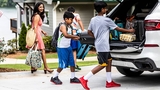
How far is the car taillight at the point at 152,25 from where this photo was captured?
7211mm

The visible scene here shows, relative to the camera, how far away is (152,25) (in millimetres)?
7246

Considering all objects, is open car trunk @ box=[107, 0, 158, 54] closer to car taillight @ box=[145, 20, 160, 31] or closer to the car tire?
car taillight @ box=[145, 20, 160, 31]

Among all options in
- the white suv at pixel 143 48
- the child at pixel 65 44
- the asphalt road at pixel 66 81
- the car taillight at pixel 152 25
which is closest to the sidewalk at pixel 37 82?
the asphalt road at pixel 66 81

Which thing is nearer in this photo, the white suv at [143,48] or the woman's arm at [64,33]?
the white suv at [143,48]

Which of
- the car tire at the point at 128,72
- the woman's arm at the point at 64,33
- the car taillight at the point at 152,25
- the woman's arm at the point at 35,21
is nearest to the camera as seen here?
the car taillight at the point at 152,25

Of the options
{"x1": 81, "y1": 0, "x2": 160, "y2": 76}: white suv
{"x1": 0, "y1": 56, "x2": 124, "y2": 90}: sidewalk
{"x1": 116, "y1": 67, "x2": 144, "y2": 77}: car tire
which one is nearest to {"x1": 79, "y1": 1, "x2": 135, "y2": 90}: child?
{"x1": 81, "y1": 0, "x2": 160, "y2": 76}: white suv

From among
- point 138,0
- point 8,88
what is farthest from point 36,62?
point 138,0

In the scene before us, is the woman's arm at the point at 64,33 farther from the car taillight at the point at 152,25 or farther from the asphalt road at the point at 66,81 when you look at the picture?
the car taillight at the point at 152,25

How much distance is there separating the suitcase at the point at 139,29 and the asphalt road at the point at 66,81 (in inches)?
37.7

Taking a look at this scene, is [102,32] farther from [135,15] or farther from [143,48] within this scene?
[135,15]

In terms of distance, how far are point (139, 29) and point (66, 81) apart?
6.70ft

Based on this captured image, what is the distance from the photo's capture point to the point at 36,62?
9.12 meters

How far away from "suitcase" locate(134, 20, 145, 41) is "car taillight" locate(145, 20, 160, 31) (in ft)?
0.33

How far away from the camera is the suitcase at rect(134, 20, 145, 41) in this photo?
7362mm
